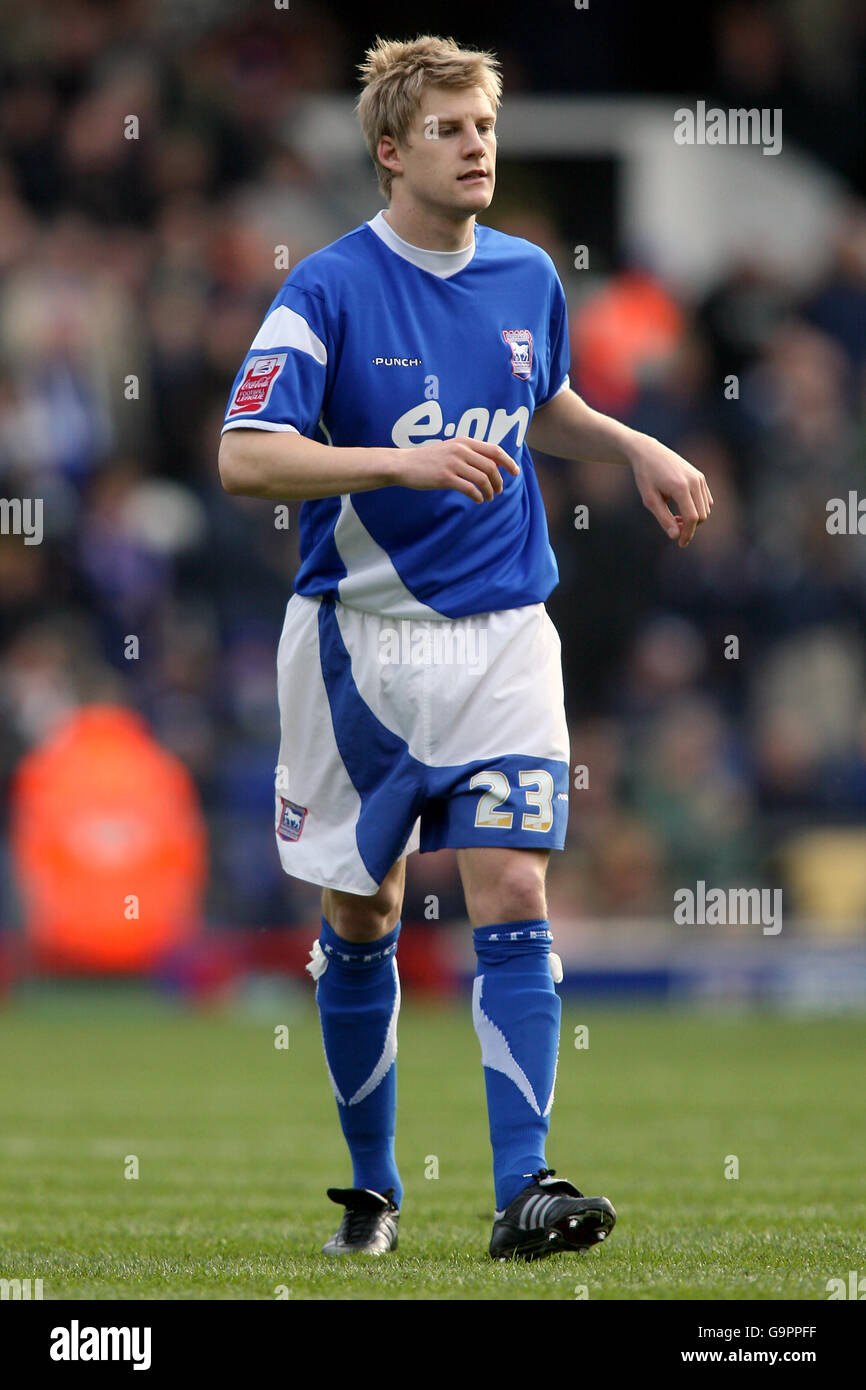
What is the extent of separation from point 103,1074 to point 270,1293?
569 centimetres

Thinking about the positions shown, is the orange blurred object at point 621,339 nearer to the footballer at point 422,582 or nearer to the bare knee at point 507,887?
the footballer at point 422,582

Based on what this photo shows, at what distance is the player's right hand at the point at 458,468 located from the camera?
436 centimetres

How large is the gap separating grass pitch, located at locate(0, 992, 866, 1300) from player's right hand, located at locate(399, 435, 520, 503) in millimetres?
1490

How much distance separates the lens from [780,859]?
42.4 feet

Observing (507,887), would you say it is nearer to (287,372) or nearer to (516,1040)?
(516,1040)

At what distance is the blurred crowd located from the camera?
43.1 feet

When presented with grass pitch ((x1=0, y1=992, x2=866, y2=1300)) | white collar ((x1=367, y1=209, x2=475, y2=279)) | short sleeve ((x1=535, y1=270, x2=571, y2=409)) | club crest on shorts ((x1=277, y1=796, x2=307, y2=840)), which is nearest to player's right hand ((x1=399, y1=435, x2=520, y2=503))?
white collar ((x1=367, y1=209, x2=475, y2=279))

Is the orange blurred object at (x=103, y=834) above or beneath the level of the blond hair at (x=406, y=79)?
above

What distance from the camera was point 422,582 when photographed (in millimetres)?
4781

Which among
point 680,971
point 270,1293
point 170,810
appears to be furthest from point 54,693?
point 270,1293

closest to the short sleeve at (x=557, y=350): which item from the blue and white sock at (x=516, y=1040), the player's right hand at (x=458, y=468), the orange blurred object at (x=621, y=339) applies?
the player's right hand at (x=458, y=468)

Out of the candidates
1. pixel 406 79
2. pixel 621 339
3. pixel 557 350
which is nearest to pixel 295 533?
pixel 621 339

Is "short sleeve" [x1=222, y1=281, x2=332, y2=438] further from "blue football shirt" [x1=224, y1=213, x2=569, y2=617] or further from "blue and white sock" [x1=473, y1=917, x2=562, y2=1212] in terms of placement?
"blue and white sock" [x1=473, y1=917, x2=562, y2=1212]

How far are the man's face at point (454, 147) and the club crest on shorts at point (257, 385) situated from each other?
50cm
